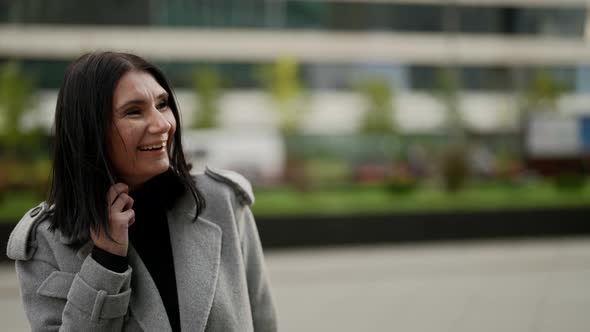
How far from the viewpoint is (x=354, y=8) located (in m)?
13.9

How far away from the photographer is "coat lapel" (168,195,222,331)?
1.66 meters

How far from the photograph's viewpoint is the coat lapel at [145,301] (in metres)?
1.62

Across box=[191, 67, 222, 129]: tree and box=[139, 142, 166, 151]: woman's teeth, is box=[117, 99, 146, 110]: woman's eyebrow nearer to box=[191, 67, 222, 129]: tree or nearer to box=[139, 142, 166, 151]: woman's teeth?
box=[139, 142, 166, 151]: woman's teeth

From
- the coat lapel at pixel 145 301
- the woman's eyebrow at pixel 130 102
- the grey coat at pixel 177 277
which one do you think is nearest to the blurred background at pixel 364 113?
the grey coat at pixel 177 277

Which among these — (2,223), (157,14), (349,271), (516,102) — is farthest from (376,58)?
(2,223)

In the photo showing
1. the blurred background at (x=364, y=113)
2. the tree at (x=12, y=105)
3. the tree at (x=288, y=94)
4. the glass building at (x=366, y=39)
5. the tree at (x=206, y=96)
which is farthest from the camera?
the tree at (x=206, y=96)

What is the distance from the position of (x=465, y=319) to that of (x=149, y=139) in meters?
5.14

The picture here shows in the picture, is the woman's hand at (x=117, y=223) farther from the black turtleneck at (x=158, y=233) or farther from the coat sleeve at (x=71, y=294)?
the black turtleneck at (x=158, y=233)

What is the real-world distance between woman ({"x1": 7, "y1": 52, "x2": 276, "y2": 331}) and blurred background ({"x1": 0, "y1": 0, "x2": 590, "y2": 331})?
6.84 m

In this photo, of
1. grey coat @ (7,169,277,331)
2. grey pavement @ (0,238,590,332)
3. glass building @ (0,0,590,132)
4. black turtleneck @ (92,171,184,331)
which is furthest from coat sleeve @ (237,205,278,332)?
glass building @ (0,0,590,132)

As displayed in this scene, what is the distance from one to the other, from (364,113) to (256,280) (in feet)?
39.5

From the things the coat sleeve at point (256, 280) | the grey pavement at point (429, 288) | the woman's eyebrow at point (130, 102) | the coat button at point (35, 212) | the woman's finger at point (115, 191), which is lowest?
the grey pavement at point (429, 288)

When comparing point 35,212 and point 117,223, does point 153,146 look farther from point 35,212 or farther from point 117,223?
point 35,212

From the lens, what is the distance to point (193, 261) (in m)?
1.73
